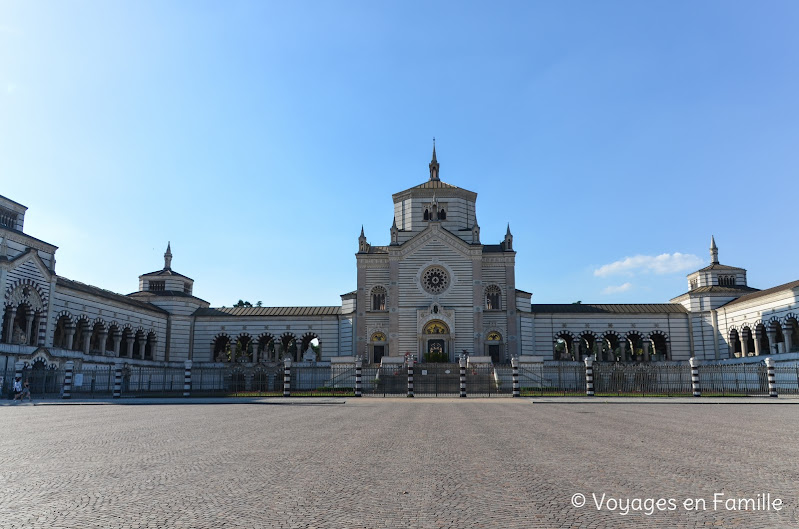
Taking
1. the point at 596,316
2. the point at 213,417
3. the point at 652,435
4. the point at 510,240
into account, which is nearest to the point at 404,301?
the point at 510,240

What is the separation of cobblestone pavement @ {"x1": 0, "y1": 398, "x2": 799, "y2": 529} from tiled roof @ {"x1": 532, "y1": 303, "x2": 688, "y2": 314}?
39328 mm

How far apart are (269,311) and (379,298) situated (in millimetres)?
10225

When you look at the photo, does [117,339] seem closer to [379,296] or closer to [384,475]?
[379,296]

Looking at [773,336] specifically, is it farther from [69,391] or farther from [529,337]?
[69,391]

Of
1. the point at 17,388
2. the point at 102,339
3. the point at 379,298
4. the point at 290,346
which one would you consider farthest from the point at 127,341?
the point at 17,388

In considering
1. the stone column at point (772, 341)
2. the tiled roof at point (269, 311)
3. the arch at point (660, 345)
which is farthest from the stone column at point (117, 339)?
the stone column at point (772, 341)

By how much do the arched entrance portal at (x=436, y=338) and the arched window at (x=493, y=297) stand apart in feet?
15.1

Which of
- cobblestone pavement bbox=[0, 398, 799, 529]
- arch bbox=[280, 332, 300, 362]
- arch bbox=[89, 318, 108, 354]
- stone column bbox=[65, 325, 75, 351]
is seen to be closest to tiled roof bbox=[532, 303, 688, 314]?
arch bbox=[280, 332, 300, 362]

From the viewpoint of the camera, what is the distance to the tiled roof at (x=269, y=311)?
5350 cm

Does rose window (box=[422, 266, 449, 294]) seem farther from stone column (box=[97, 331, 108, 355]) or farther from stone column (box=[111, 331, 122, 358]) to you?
stone column (box=[97, 331, 108, 355])

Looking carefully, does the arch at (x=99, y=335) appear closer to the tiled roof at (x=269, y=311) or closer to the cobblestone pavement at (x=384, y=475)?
the tiled roof at (x=269, y=311)

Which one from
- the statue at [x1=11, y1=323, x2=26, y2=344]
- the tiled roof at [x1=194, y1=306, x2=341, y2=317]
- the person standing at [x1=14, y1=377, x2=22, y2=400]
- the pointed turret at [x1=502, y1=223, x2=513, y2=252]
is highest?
the pointed turret at [x1=502, y1=223, x2=513, y2=252]

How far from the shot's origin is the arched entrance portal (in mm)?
48781

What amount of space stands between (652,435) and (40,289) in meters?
35.8
